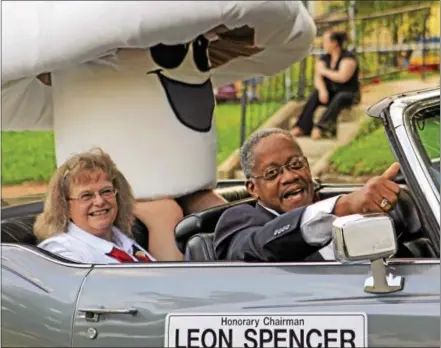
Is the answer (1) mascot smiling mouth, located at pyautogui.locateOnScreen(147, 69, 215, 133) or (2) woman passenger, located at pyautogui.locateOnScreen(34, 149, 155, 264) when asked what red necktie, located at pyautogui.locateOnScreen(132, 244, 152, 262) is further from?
(1) mascot smiling mouth, located at pyautogui.locateOnScreen(147, 69, 215, 133)

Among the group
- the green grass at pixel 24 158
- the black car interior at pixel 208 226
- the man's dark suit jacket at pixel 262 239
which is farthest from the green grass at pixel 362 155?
the man's dark suit jacket at pixel 262 239

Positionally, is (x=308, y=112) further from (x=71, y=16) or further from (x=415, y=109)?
(x=415, y=109)

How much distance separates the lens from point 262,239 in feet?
9.00

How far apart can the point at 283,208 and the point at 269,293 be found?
26.0 inches

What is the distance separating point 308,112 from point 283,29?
5.52 m

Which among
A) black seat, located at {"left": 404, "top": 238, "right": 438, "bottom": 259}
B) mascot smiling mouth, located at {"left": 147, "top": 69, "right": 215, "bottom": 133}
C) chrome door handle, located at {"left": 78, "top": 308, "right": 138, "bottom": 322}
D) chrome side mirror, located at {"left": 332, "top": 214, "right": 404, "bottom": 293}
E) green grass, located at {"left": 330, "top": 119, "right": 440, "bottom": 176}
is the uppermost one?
green grass, located at {"left": 330, "top": 119, "right": 440, "bottom": 176}

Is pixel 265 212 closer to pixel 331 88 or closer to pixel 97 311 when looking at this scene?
pixel 97 311

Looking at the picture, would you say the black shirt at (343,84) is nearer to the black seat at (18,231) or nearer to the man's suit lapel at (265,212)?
the black seat at (18,231)

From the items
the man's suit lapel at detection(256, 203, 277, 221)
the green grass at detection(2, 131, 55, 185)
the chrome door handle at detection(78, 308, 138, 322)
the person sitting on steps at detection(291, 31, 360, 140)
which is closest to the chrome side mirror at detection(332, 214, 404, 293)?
the chrome door handle at detection(78, 308, 138, 322)

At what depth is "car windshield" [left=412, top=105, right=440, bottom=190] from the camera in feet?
8.76

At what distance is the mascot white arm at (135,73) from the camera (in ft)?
12.7

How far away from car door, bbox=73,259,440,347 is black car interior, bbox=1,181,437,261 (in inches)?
12.7

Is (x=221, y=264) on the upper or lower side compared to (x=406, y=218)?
lower

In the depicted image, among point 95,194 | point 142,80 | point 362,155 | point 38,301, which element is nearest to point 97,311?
point 38,301
